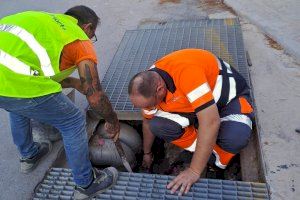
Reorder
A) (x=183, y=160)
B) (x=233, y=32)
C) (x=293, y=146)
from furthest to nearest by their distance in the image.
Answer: (x=233, y=32) → (x=183, y=160) → (x=293, y=146)

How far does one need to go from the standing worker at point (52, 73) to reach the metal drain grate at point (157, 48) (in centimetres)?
93

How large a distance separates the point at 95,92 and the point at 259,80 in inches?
71.7

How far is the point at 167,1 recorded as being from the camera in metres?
6.00

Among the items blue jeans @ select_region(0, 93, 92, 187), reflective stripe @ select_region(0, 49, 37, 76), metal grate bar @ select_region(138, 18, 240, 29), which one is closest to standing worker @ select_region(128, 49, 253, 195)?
blue jeans @ select_region(0, 93, 92, 187)

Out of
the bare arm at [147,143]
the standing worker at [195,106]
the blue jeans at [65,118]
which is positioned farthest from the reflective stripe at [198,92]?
the blue jeans at [65,118]

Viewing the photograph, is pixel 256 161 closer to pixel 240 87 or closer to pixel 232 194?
pixel 232 194

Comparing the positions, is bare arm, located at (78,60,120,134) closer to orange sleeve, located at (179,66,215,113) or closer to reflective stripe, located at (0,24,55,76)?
reflective stripe, located at (0,24,55,76)

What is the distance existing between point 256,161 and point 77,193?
A: 1309 mm

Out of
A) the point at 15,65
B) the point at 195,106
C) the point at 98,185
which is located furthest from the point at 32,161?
the point at 195,106

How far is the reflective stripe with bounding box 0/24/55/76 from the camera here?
2014 mm

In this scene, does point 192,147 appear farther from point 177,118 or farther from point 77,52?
point 77,52

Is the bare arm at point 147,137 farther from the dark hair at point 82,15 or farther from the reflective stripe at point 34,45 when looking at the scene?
the reflective stripe at point 34,45

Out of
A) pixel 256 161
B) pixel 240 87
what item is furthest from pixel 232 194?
pixel 240 87

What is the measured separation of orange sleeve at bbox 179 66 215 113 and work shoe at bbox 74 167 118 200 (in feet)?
2.58
